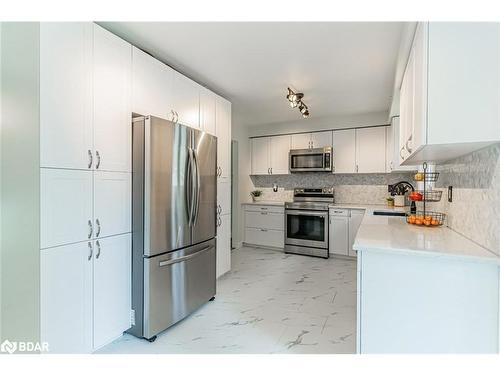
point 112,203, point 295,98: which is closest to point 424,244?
point 112,203

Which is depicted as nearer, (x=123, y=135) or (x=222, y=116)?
(x=123, y=135)

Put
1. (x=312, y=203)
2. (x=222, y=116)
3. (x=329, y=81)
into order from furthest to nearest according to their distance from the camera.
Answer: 1. (x=312, y=203)
2. (x=222, y=116)
3. (x=329, y=81)

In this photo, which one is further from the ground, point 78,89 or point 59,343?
point 78,89

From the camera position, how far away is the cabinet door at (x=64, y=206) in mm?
1512

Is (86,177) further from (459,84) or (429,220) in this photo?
(429,220)

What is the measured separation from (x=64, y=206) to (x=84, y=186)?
18 cm

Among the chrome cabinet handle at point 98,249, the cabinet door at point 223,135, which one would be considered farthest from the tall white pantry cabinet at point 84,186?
the cabinet door at point 223,135

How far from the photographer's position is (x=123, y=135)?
78.5 inches

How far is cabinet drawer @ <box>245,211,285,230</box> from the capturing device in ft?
15.8

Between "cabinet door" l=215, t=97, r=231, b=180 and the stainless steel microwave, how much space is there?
69.0 inches
